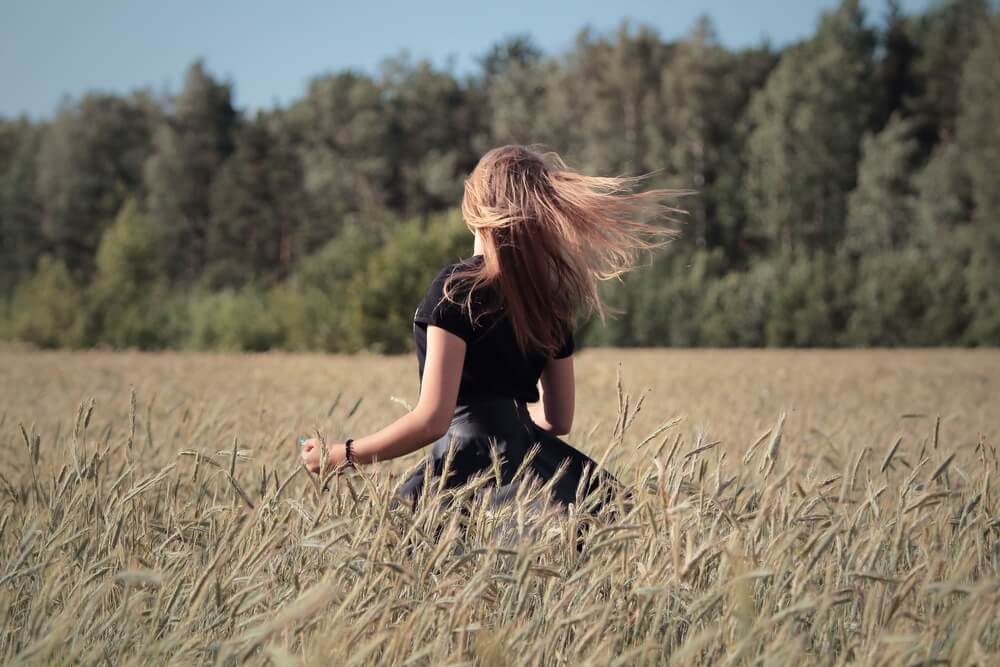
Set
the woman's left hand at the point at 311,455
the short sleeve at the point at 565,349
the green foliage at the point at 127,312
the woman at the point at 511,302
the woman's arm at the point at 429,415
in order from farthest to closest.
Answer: the green foliage at the point at 127,312 → the short sleeve at the point at 565,349 → the woman at the point at 511,302 → the woman's arm at the point at 429,415 → the woman's left hand at the point at 311,455

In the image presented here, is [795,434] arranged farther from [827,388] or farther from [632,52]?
[632,52]

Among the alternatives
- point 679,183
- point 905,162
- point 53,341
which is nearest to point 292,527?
point 53,341

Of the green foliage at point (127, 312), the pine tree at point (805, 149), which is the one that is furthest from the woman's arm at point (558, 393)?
the pine tree at point (805, 149)

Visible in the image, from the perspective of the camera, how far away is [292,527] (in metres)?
2.59

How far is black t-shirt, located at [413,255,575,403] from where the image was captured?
107 inches

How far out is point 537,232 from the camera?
9.26 ft

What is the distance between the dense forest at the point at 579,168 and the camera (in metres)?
24.9

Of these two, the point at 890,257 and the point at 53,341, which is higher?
the point at 890,257

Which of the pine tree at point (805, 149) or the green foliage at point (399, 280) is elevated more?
the pine tree at point (805, 149)

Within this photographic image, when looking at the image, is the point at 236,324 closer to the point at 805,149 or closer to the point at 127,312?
the point at 127,312

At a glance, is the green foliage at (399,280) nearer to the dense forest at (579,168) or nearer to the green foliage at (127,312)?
the dense forest at (579,168)

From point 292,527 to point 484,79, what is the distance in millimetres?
Answer: 54034

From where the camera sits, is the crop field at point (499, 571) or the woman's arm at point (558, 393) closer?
the crop field at point (499, 571)

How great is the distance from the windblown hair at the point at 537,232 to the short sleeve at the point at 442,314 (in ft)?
0.10
